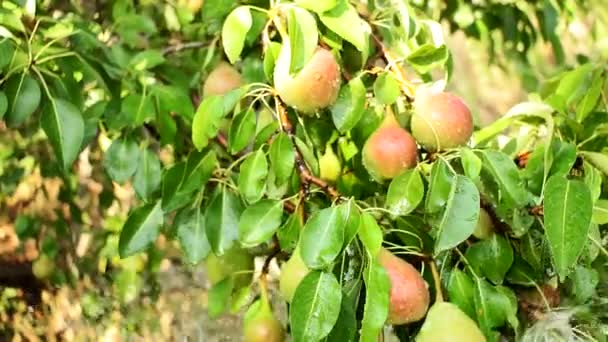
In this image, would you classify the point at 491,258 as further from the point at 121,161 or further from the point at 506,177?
the point at 121,161

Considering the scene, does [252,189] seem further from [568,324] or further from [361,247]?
[568,324]

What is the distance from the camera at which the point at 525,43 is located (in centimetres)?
138

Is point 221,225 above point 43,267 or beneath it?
above

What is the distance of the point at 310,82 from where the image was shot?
65cm

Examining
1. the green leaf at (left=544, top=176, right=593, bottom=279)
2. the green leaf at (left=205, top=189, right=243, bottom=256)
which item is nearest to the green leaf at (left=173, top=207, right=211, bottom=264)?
the green leaf at (left=205, top=189, right=243, bottom=256)

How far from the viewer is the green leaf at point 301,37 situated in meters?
0.63

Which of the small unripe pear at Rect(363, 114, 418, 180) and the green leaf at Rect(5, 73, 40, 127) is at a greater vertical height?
the small unripe pear at Rect(363, 114, 418, 180)

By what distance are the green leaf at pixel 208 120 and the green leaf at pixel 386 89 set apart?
0.11 meters

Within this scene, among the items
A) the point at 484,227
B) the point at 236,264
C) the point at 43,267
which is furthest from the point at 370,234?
the point at 43,267

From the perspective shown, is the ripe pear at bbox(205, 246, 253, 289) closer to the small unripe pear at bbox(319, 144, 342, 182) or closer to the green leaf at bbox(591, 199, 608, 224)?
the small unripe pear at bbox(319, 144, 342, 182)

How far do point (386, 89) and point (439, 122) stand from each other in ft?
0.16

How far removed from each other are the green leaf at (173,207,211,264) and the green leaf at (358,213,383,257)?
0.19 metres

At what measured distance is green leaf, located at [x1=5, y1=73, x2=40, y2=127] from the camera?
73 centimetres

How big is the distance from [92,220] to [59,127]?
759mm
